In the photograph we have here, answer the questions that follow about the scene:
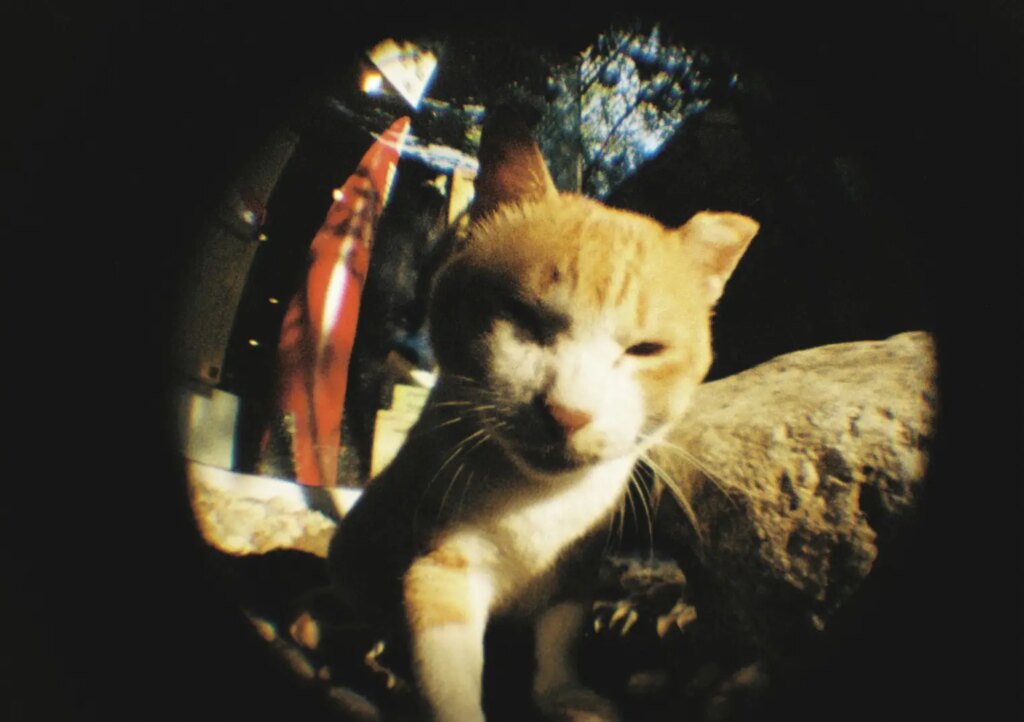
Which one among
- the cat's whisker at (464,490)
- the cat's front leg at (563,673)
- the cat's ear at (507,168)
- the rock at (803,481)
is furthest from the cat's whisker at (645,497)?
the cat's ear at (507,168)

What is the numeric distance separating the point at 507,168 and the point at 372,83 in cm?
22

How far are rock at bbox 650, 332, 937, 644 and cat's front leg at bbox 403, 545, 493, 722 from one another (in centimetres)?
34

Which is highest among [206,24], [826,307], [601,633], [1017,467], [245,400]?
[206,24]

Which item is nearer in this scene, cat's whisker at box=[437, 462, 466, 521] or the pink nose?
the pink nose

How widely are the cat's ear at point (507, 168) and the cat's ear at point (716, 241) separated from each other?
225mm

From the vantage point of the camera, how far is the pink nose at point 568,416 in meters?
0.57

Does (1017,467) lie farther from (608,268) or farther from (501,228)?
(501,228)

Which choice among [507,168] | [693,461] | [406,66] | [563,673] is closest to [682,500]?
[693,461]

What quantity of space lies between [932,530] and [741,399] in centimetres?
33

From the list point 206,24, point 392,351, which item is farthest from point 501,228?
point 206,24

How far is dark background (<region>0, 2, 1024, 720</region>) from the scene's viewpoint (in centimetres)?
52

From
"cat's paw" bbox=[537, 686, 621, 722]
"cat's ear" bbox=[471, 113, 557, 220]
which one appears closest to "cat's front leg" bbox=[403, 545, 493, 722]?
"cat's paw" bbox=[537, 686, 621, 722]

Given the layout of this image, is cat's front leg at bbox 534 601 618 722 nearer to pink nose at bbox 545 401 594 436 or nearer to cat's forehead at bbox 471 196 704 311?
pink nose at bbox 545 401 594 436

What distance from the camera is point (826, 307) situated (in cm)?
70
